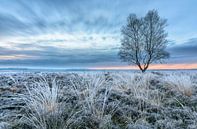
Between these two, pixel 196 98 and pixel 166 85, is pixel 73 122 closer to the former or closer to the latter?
pixel 196 98

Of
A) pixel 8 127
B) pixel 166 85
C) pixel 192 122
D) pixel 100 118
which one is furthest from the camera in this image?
pixel 166 85

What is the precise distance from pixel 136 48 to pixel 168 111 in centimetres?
3327

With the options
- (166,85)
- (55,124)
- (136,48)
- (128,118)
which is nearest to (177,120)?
(128,118)

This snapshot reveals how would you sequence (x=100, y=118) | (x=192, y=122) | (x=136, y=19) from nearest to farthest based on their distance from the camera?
(x=100, y=118) → (x=192, y=122) → (x=136, y=19)

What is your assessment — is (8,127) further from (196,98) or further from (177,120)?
(196,98)

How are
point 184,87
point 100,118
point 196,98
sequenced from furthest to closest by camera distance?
1. point 184,87
2. point 196,98
3. point 100,118

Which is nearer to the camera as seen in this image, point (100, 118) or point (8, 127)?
point (8, 127)

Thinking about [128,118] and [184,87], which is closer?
[128,118]

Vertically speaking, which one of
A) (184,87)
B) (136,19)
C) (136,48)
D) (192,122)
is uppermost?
(136,19)

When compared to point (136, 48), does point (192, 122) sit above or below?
below

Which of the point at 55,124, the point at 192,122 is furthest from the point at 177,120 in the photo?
the point at 55,124

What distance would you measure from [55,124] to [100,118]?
0.85m

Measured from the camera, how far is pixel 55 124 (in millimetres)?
4785

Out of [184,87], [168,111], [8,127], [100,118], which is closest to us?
[8,127]
